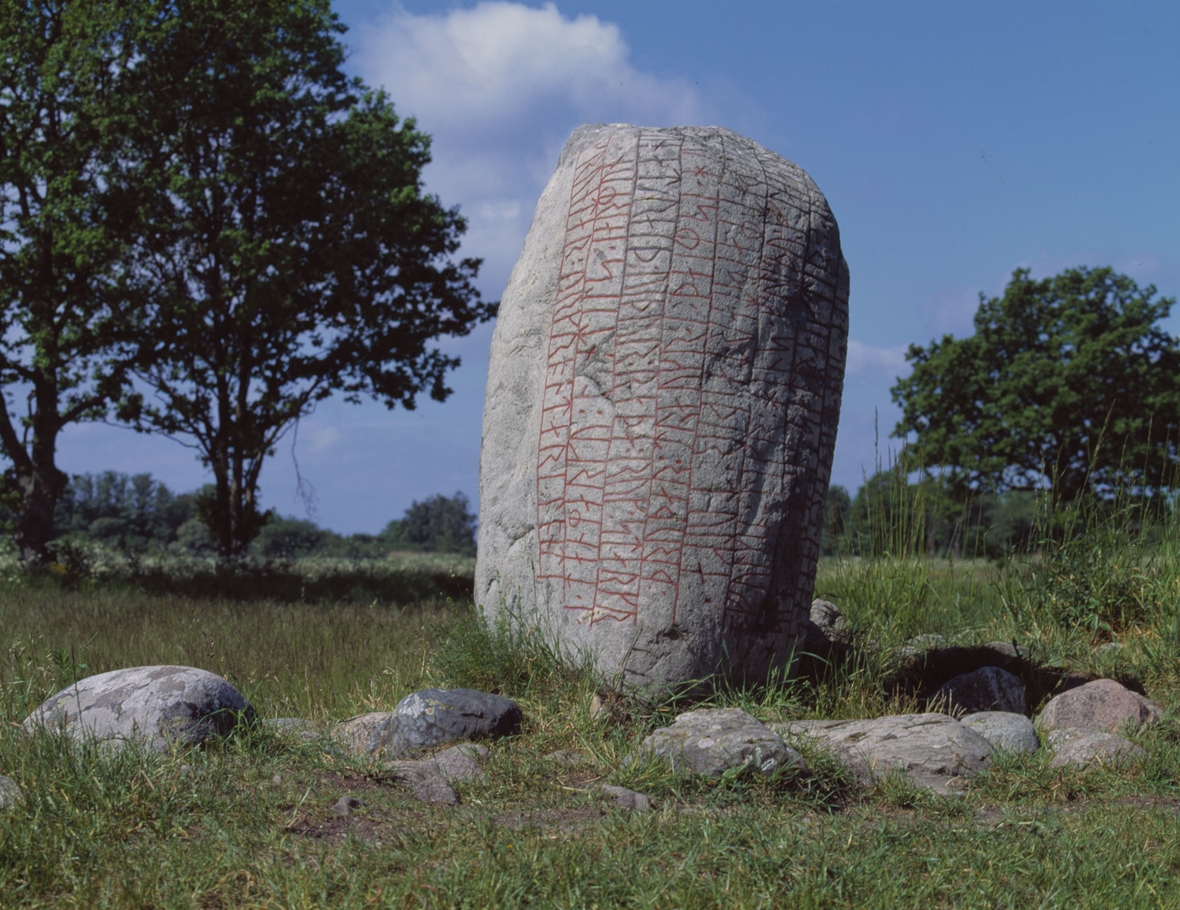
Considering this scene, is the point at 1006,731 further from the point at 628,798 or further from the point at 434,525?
the point at 434,525

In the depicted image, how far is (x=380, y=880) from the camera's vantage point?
3018 millimetres

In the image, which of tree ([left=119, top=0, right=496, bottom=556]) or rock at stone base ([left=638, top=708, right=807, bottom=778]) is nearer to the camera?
rock at stone base ([left=638, top=708, right=807, bottom=778])

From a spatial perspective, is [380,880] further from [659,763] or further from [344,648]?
[344,648]

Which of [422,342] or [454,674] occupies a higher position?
[422,342]

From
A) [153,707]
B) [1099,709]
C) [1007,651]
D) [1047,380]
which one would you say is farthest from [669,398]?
[1047,380]

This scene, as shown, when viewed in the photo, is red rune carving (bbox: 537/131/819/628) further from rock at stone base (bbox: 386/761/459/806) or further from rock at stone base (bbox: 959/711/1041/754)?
rock at stone base (bbox: 386/761/459/806)

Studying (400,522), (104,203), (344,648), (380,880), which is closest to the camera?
(380,880)

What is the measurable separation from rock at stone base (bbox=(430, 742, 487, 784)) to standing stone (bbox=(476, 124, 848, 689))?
0.95 metres

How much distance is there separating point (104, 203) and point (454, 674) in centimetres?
1115

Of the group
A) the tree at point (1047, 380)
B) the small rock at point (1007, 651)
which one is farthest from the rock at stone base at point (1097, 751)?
the tree at point (1047, 380)

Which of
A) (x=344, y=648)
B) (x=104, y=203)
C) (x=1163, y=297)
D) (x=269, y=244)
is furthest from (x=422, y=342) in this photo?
(x=1163, y=297)

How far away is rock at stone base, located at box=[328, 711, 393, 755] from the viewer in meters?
4.59

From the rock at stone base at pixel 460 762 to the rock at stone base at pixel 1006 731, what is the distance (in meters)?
2.36

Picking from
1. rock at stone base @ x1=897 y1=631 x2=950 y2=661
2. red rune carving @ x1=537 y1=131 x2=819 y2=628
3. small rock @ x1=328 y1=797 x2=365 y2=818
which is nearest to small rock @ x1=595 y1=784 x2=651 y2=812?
small rock @ x1=328 y1=797 x2=365 y2=818
